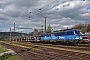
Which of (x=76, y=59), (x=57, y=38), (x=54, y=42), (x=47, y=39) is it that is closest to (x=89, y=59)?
(x=76, y=59)

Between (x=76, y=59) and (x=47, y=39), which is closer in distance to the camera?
(x=76, y=59)

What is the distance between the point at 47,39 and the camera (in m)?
54.6

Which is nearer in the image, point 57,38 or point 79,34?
point 79,34

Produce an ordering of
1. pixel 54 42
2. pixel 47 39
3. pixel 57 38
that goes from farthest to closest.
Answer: pixel 47 39, pixel 54 42, pixel 57 38

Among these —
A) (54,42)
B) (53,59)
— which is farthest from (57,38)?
(53,59)

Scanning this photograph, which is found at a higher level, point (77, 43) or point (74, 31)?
point (74, 31)

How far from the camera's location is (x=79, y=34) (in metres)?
38.2

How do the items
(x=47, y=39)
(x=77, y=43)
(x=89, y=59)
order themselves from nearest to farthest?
(x=89, y=59) < (x=77, y=43) < (x=47, y=39)

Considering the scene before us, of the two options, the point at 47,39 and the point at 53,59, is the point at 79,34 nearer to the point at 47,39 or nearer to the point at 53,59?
the point at 47,39

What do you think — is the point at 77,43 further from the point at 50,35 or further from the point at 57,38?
the point at 50,35

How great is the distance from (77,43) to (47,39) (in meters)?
18.0

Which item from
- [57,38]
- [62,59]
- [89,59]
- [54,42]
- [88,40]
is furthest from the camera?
[54,42]

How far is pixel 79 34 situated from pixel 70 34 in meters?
2.38

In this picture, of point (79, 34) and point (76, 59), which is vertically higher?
point (79, 34)
